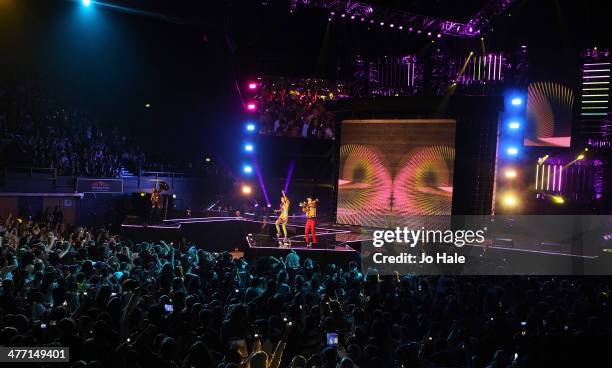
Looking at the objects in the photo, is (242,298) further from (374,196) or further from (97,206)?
(97,206)

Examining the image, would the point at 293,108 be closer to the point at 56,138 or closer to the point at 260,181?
the point at 260,181

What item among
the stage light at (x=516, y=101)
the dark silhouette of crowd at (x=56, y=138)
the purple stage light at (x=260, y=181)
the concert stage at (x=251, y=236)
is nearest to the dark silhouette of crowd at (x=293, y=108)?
the purple stage light at (x=260, y=181)

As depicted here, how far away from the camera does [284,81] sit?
2122cm

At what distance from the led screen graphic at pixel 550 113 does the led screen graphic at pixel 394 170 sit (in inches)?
123

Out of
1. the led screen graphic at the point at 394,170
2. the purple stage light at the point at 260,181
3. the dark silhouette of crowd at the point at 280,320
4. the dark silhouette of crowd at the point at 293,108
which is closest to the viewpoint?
the dark silhouette of crowd at the point at 280,320

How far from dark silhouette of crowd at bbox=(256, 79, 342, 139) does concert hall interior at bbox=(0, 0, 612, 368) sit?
87mm

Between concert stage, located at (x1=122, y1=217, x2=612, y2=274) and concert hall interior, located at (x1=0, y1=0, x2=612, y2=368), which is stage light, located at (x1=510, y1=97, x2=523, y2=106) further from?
concert stage, located at (x1=122, y1=217, x2=612, y2=274)

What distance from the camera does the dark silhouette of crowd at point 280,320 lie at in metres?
4.61

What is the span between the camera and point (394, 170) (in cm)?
1622

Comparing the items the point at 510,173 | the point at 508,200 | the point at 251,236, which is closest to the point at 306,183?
the point at 251,236

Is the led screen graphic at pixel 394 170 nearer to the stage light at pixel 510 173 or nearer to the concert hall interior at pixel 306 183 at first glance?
the concert hall interior at pixel 306 183

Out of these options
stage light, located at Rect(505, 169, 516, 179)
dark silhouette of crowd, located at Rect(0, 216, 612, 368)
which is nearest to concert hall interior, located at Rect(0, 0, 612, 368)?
dark silhouette of crowd, located at Rect(0, 216, 612, 368)

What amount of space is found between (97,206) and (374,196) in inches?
428

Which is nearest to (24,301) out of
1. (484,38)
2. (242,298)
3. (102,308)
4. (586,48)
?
(102,308)
